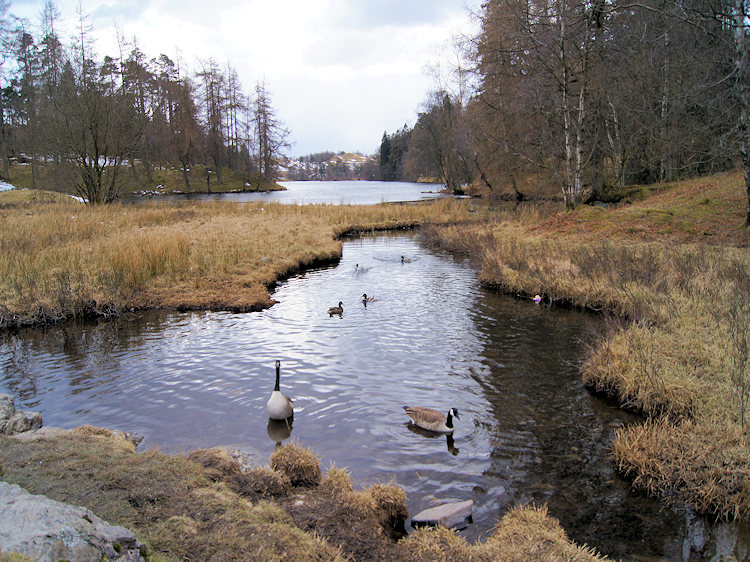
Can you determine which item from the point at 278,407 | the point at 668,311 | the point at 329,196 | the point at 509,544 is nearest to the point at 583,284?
the point at 668,311

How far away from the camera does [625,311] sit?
10.9 meters

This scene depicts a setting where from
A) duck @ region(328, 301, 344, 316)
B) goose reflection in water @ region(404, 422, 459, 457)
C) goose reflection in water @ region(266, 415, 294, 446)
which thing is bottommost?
goose reflection in water @ region(404, 422, 459, 457)

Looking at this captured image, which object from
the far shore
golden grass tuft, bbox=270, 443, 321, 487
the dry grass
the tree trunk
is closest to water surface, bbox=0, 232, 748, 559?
the far shore

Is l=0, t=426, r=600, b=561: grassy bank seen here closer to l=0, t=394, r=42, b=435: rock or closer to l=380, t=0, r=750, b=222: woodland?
l=0, t=394, r=42, b=435: rock

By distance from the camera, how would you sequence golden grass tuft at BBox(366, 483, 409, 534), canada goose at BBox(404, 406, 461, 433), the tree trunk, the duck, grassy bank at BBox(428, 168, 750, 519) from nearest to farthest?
golden grass tuft at BBox(366, 483, 409, 534)
grassy bank at BBox(428, 168, 750, 519)
canada goose at BBox(404, 406, 461, 433)
the duck
the tree trunk

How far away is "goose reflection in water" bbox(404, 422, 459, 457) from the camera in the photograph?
613cm

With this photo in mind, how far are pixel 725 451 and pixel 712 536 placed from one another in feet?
3.49

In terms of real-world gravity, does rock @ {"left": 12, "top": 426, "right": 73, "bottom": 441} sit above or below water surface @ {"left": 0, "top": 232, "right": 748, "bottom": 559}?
above

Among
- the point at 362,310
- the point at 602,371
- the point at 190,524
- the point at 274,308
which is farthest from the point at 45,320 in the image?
the point at 602,371

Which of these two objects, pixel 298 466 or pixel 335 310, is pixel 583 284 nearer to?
pixel 335 310

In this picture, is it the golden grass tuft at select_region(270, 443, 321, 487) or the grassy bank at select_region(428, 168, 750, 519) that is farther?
the grassy bank at select_region(428, 168, 750, 519)

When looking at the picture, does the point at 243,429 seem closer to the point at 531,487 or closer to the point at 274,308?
the point at 531,487

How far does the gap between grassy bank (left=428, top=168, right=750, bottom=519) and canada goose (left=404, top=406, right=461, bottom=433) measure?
202cm

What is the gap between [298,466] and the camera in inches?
196
